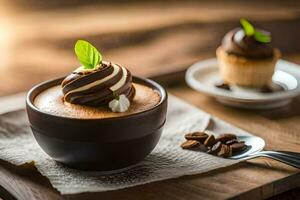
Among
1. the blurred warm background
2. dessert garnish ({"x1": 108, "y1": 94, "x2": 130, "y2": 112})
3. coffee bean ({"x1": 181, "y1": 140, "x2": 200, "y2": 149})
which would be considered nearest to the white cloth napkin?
coffee bean ({"x1": 181, "y1": 140, "x2": 200, "y2": 149})

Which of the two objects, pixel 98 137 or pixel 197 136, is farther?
pixel 197 136

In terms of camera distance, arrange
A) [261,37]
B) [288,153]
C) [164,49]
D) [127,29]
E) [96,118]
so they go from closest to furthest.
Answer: [96,118] → [288,153] → [261,37] → [164,49] → [127,29]

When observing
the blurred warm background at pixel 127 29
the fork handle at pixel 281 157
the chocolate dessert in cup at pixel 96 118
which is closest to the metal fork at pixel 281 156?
the fork handle at pixel 281 157

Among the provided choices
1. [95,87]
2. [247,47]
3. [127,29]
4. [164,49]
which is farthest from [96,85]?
[127,29]

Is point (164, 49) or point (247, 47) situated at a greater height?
point (247, 47)

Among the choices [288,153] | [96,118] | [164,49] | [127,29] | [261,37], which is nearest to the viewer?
[96,118]

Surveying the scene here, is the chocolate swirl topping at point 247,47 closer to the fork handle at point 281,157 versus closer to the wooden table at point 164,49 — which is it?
the wooden table at point 164,49

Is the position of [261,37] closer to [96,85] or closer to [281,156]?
[281,156]

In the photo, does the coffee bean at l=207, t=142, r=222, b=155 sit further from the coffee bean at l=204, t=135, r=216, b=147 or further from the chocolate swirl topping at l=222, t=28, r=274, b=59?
the chocolate swirl topping at l=222, t=28, r=274, b=59
